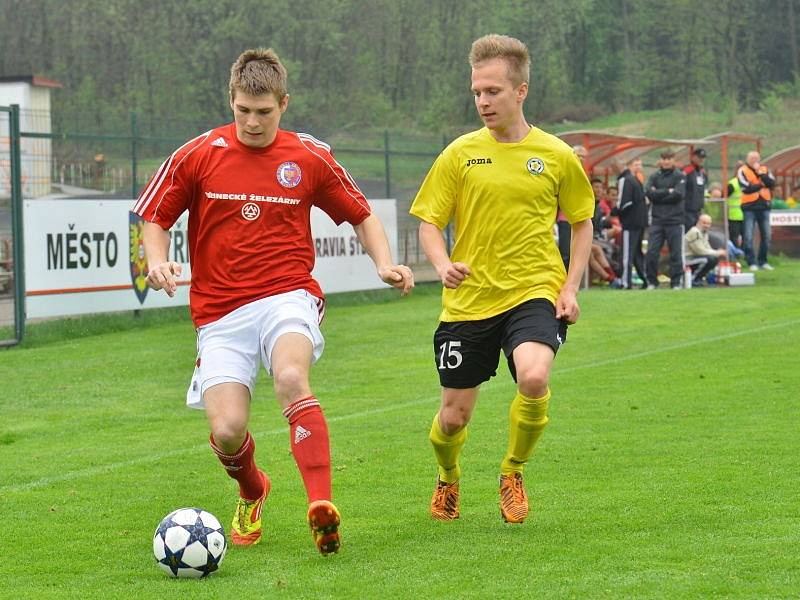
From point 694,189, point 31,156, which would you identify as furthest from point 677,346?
point 694,189

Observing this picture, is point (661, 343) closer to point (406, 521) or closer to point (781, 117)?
point (406, 521)

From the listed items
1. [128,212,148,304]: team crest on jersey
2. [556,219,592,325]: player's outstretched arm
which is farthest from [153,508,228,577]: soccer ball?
[128,212,148,304]: team crest on jersey

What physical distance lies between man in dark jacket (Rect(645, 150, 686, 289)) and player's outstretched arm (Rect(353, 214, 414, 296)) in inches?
576

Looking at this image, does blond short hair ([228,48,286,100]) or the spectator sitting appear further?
the spectator sitting

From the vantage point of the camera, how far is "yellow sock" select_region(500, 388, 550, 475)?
20.1 ft

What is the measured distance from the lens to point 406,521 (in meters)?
6.36

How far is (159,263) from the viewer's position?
5.64 meters

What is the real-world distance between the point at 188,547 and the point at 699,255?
688 inches

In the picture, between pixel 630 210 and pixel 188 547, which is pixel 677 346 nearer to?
pixel 630 210

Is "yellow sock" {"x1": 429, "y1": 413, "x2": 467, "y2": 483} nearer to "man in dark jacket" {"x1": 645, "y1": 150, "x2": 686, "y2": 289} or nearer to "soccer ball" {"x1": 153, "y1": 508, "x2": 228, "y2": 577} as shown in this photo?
"soccer ball" {"x1": 153, "y1": 508, "x2": 228, "y2": 577}

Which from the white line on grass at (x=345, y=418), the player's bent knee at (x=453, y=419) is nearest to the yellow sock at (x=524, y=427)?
the player's bent knee at (x=453, y=419)

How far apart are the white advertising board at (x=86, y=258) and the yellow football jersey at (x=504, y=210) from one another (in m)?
9.11

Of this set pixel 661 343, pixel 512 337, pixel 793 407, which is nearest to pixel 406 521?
pixel 512 337

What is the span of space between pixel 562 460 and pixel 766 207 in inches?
712
